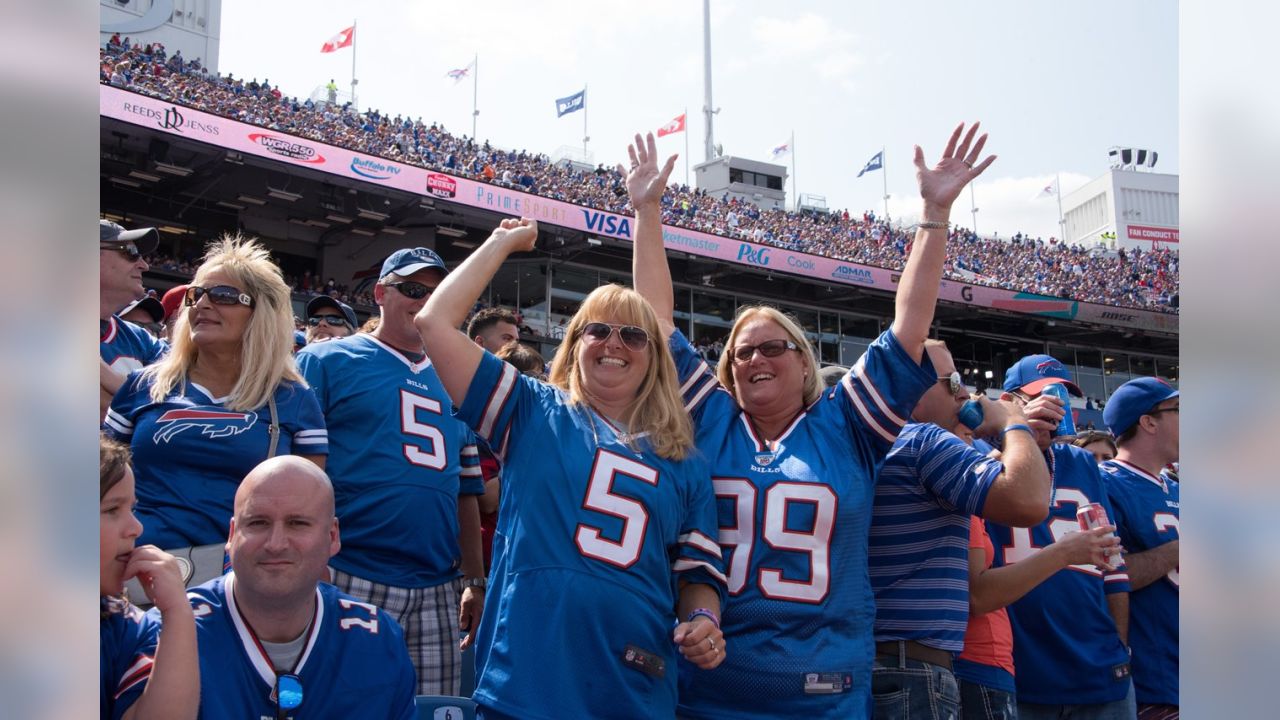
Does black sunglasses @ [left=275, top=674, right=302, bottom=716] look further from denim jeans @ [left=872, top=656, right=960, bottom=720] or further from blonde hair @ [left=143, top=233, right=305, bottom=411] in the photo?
denim jeans @ [left=872, top=656, right=960, bottom=720]

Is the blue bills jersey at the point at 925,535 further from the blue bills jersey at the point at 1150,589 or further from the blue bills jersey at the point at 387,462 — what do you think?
the blue bills jersey at the point at 387,462

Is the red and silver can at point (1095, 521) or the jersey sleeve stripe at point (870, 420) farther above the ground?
the jersey sleeve stripe at point (870, 420)

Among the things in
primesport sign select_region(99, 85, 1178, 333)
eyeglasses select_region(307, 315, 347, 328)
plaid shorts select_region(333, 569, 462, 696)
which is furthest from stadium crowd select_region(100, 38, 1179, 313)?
plaid shorts select_region(333, 569, 462, 696)

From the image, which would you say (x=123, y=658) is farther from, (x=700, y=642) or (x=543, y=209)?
(x=543, y=209)

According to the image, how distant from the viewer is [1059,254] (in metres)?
38.6

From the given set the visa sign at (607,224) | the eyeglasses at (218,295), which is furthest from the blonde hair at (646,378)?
the visa sign at (607,224)

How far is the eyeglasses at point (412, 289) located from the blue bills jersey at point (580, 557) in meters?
1.17

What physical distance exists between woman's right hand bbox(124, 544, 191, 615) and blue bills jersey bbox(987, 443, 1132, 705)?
275 centimetres

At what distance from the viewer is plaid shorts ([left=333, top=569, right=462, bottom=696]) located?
3270mm

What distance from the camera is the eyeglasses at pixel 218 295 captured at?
301 cm
